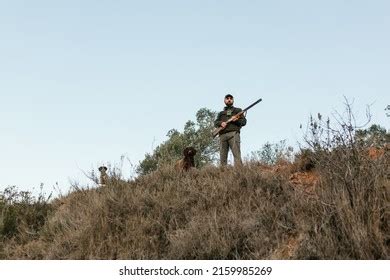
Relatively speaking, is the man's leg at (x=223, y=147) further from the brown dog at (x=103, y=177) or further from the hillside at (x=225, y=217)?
the brown dog at (x=103, y=177)

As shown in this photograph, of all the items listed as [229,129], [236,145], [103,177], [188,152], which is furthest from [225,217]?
[229,129]

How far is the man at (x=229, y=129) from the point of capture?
1114 centimetres

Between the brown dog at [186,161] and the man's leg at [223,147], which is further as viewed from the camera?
the man's leg at [223,147]

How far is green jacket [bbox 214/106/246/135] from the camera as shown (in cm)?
1120

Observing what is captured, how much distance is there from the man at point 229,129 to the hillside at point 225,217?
169 cm

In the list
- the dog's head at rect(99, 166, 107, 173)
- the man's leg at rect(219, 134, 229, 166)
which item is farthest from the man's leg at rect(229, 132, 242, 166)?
the dog's head at rect(99, 166, 107, 173)

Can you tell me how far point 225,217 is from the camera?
20.9ft

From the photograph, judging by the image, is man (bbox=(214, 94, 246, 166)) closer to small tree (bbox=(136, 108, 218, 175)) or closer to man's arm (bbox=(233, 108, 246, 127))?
man's arm (bbox=(233, 108, 246, 127))

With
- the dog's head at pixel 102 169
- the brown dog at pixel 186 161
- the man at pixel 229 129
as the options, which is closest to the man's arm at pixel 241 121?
the man at pixel 229 129

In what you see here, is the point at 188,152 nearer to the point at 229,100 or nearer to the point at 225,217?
the point at 229,100

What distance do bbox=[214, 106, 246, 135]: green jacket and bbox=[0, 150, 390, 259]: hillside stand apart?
189 cm

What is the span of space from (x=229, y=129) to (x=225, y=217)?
502 cm

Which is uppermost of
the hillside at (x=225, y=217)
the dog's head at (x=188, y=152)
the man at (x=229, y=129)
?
the man at (x=229, y=129)

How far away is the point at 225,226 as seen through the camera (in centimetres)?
612
